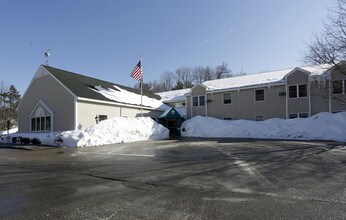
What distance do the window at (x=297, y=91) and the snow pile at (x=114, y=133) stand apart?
1292 cm

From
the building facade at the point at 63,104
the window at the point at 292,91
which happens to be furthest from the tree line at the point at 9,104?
the window at the point at 292,91

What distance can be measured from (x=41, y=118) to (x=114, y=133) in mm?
8748

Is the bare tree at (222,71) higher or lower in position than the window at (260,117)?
higher

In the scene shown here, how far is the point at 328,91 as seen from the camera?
79.1ft

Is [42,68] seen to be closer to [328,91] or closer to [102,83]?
[102,83]

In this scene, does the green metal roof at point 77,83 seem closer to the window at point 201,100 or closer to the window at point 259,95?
the window at point 201,100

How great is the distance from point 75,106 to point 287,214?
20.3 meters

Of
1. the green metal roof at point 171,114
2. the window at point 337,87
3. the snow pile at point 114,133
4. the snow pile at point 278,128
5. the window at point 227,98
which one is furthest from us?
the green metal roof at point 171,114

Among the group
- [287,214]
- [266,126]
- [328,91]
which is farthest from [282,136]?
[287,214]

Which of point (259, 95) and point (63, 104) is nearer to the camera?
point (63, 104)

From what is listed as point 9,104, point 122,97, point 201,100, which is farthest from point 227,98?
point 9,104

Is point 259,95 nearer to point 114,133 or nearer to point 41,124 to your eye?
point 114,133

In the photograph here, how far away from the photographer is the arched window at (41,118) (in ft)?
79.5

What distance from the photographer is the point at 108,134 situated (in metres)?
20.5
